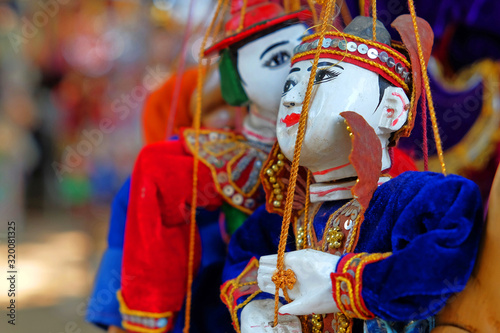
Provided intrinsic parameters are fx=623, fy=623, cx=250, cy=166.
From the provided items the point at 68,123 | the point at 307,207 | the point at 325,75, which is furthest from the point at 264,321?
the point at 68,123

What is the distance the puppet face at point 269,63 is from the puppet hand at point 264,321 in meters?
0.48

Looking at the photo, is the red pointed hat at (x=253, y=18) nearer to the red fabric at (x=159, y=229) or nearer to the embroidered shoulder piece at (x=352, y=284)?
the red fabric at (x=159, y=229)

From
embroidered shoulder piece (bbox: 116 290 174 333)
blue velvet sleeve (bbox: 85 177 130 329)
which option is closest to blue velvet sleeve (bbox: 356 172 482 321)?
embroidered shoulder piece (bbox: 116 290 174 333)

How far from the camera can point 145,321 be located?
1450mm

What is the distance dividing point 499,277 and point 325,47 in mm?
466

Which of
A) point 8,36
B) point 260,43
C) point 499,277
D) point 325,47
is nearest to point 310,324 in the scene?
point 499,277

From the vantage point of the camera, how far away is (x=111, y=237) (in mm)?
1681

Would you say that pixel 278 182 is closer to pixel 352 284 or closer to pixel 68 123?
pixel 352 284

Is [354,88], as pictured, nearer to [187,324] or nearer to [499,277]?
[499,277]

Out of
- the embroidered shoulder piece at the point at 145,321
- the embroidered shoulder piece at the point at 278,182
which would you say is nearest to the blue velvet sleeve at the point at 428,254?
the embroidered shoulder piece at the point at 278,182

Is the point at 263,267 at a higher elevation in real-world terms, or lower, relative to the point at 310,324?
higher

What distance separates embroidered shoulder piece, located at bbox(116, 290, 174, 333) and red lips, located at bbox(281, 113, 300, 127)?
0.61 metres

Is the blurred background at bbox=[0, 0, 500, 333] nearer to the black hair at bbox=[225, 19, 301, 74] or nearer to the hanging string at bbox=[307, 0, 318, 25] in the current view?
the black hair at bbox=[225, 19, 301, 74]

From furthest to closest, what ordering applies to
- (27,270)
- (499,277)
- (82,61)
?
(82,61) → (27,270) → (499,277)
